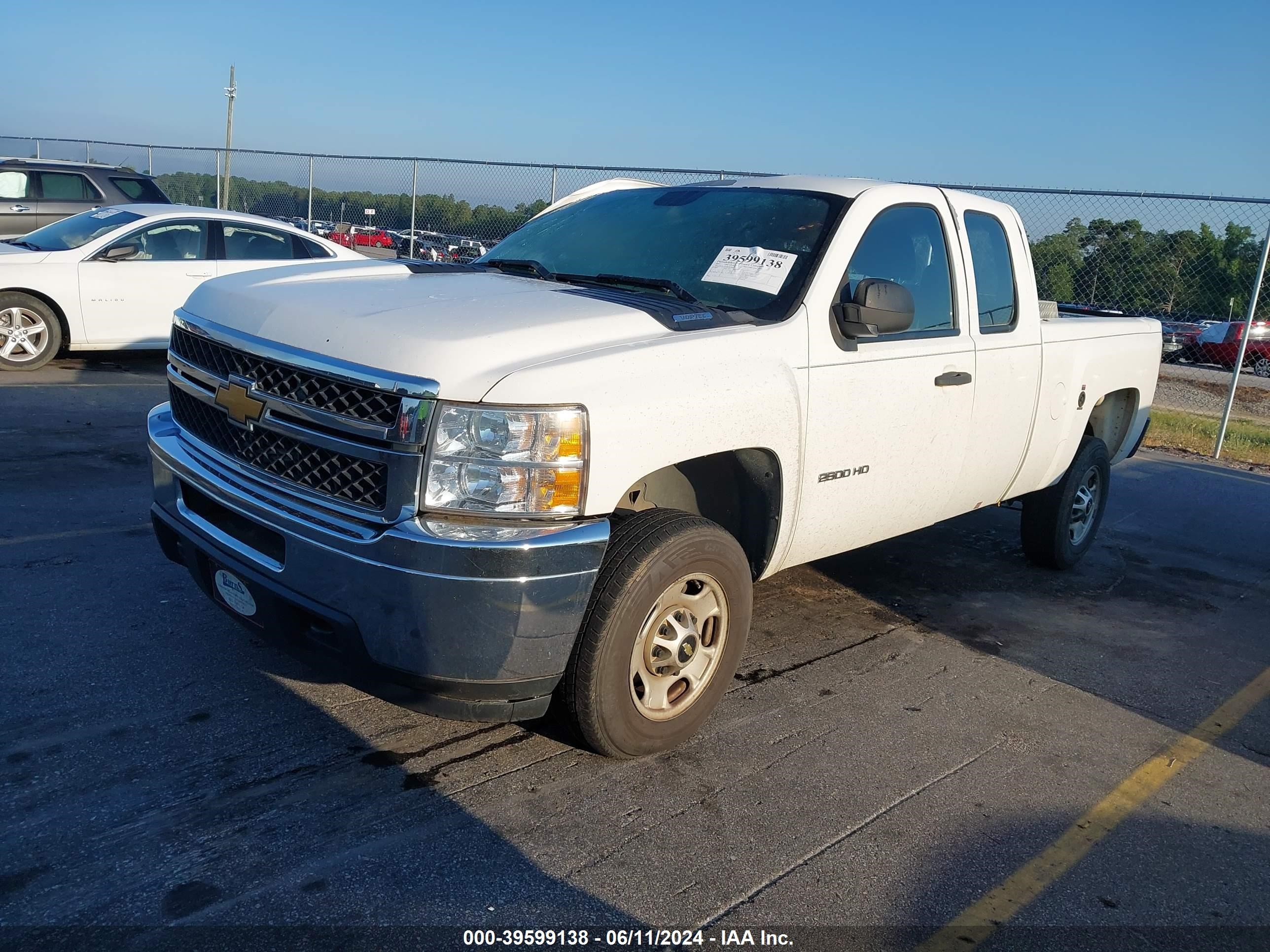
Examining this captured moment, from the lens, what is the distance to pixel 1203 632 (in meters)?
5.63

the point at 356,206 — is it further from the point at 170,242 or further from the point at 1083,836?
the point at 1083,836

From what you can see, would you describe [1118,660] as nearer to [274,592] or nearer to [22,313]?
[274,592]

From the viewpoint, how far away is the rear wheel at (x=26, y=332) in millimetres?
9844

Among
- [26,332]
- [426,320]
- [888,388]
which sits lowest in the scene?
[26,332]

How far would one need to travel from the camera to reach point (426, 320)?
3307 millimetres

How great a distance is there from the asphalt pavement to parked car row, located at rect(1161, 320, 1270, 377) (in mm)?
10917

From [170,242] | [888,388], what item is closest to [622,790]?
[888,388]

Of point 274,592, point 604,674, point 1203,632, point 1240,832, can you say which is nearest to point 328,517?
point 274,592

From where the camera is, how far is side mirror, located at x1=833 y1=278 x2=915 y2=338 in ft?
12.9

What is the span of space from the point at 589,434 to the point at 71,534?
3.64 meters

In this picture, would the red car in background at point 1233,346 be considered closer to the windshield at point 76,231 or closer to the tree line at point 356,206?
the tree line at point 356,206

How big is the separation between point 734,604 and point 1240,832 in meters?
1.82

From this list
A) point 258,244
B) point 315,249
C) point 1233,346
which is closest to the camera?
point 258,244

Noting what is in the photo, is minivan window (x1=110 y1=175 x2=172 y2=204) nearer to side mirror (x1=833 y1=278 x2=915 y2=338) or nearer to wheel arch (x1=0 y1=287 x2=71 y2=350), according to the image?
wheel arch (x1=0 y1=287 x2=71 y2=350)
